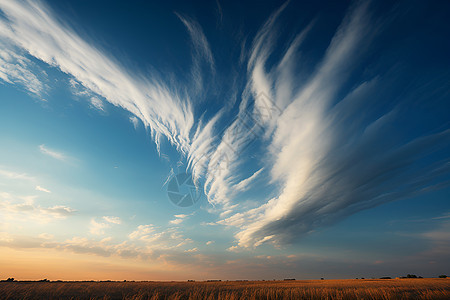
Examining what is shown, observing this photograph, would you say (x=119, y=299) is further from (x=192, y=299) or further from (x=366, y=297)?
(x=366, y=297)

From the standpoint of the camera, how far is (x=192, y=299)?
1692cm

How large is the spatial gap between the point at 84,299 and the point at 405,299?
3411 centimetres

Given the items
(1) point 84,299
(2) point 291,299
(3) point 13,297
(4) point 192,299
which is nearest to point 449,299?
(2) point 291,299

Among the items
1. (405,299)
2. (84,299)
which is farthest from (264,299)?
(84,299)

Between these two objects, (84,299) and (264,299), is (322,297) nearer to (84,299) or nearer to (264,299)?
(264,299)

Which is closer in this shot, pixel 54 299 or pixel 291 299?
pixel 291 299

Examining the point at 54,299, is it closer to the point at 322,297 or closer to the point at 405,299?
the point at 322,297

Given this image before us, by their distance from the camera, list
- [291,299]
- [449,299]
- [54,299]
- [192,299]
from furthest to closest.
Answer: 1. [54,299]
2. [449,299]
3. [291,299]
4. [192,299]

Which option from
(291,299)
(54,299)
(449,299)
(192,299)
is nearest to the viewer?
(192,299)

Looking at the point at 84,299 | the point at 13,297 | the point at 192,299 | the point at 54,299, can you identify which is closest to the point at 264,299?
the point at 192,299

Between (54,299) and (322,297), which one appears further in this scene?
(54,299)

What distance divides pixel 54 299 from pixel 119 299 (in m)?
6.49

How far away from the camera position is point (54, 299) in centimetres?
2158

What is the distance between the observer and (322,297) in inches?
783
